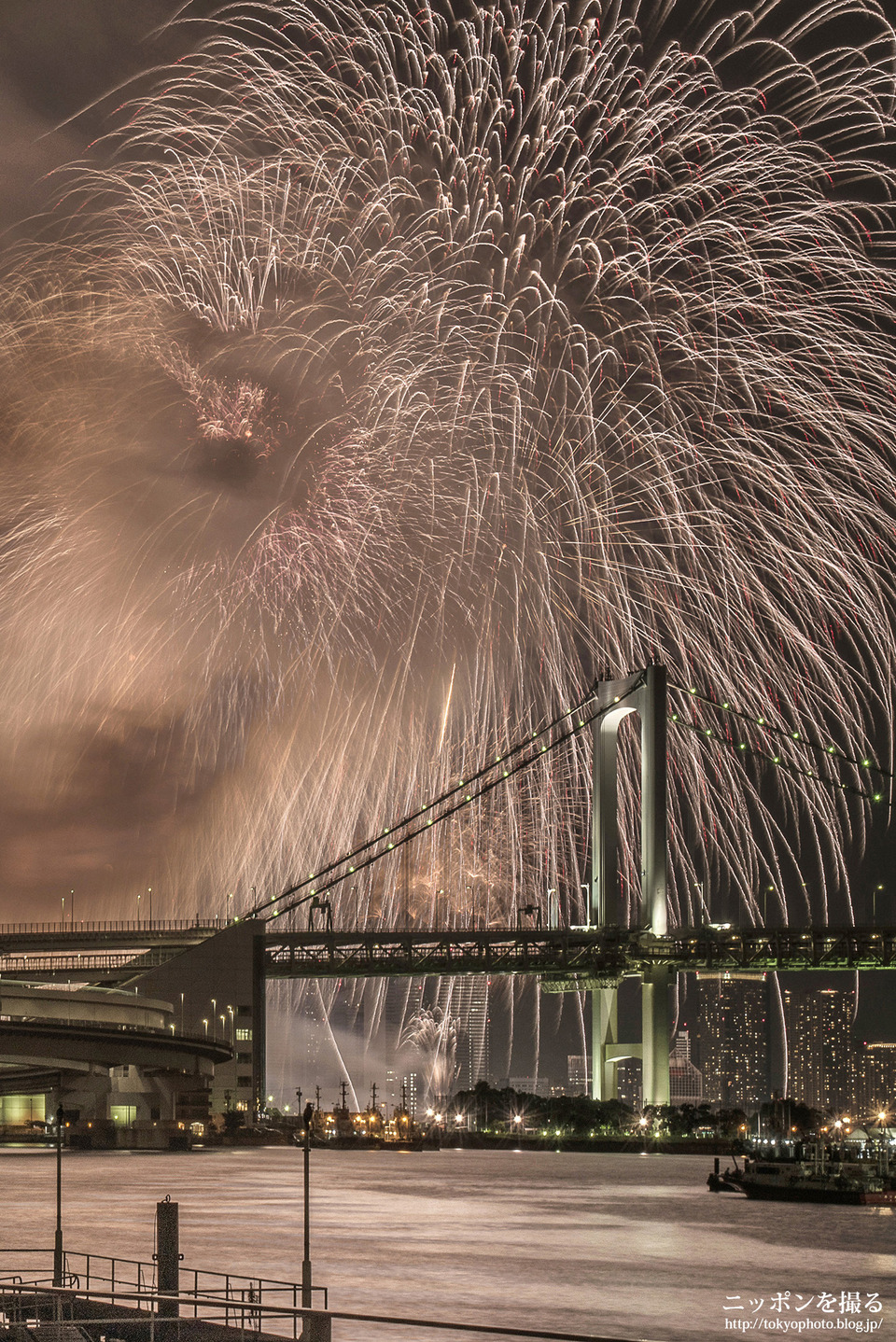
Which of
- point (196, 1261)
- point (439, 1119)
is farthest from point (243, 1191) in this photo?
point (439, 1119)

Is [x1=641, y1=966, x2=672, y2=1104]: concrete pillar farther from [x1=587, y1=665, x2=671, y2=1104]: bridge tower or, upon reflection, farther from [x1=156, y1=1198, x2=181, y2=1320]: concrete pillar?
[x1=156, y1=1198, x2=181, y2=1320]: concrete pillar

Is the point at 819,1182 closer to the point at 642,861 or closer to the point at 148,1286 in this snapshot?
the point at 642,861

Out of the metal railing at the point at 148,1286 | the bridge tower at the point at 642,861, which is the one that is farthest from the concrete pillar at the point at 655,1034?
the metal railing at the point at 148,1286

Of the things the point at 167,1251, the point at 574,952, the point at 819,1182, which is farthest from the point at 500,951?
the point at 167,1251

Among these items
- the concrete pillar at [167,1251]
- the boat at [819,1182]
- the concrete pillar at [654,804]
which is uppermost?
the concrete pillar at [654,804]

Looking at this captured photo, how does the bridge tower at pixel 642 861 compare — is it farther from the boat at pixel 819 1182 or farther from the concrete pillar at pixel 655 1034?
the boat at pixel 819 1182
